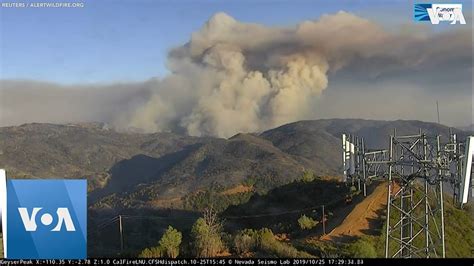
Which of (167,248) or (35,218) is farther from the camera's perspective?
(167,248)

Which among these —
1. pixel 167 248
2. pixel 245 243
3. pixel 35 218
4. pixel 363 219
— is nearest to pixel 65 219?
→ pixel 35 218

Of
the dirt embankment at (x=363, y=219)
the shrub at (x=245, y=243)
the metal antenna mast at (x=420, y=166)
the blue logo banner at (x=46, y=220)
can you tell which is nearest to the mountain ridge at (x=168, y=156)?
the dirt embankment at (x=363, y=219)

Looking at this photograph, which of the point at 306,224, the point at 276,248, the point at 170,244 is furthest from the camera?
the point at 306,224

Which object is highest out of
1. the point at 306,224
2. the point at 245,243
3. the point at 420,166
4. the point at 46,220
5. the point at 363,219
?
the point at 420,166

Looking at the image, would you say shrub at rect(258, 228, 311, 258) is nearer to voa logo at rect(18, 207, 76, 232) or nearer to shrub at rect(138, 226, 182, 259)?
shrub at rect(138, 226, 182, 259)

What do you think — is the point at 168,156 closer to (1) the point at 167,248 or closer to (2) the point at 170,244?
(2) the point at 170,244

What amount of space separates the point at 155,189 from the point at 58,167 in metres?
14.4

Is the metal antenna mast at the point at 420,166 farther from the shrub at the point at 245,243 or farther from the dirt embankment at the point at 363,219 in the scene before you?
the dirt embankment at the point at 363,219

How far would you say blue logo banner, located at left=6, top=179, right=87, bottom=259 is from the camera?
880 cm

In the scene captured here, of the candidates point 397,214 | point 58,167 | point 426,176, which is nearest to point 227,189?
point 58,167

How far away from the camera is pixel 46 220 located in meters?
8.94

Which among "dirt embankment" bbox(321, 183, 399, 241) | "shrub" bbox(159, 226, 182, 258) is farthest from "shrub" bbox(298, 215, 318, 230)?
"shrub" bbox(159, 226, 182, 258)

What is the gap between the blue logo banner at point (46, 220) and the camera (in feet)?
28.9

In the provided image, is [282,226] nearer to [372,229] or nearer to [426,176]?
[372,229]
